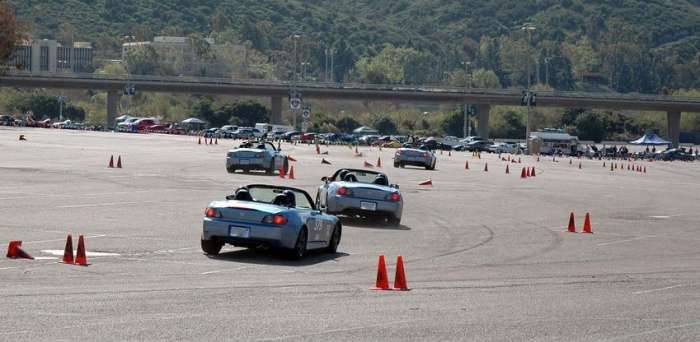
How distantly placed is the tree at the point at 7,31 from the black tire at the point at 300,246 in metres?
83.0

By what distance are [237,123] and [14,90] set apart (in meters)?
33.7

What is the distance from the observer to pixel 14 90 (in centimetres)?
18438

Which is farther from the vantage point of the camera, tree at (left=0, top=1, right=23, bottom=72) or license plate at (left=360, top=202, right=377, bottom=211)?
tree at (left=0, top=1, right=23, bottom=72)

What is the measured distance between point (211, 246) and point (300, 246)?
4.18 ft

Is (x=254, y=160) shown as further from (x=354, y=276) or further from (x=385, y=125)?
(x=385, y=125)

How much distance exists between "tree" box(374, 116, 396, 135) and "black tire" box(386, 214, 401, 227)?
16481cm

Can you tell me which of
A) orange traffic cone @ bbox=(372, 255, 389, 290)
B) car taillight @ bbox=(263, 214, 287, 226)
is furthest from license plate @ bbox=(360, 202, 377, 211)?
orange traffic cone @ bbox=(372, 255, 389, 290)

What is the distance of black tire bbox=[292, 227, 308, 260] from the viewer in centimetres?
2036

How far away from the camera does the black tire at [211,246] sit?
66.8ft

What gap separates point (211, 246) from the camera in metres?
20.4

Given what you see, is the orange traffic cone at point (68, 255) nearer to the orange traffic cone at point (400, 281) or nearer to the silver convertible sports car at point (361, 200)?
the orange traffic cone at point (400, 281)

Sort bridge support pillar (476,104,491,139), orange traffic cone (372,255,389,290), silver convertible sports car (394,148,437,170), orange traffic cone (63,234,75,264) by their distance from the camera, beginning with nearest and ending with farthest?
orange traffic cone (372,255,389,290)
orange traffic cone (63,234,75,264)
silver convertible sports car (394,148,437,170)
bridge support pillar (476,104,491,139)

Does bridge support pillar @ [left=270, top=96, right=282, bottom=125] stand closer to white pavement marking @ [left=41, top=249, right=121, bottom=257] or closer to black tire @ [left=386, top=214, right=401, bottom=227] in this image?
black tire @ [left=386, top=214, right=401, bottom=227]

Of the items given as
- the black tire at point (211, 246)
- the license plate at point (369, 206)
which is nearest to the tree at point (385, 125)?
the license plate at point (369, 206)
